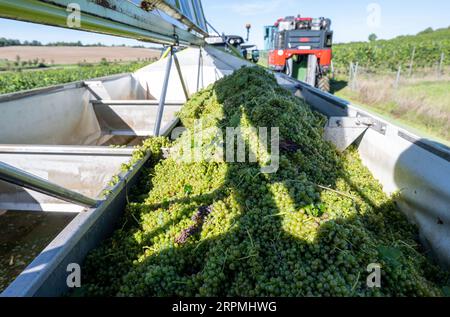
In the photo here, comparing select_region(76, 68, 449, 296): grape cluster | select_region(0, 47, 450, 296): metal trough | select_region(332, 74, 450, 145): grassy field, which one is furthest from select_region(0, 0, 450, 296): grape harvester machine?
select_region(332, 74, 450, 145): grassy field

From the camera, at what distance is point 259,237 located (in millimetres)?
1610

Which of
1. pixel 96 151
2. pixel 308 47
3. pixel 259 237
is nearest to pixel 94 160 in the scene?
pixel 96 151

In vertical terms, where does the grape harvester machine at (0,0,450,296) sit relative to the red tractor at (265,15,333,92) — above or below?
below

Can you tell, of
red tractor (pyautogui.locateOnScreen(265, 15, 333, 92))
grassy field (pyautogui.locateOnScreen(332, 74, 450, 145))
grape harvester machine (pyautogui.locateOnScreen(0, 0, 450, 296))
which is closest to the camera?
grape harvester machine (pyautogui.locateOnScreen(0, 0, 450, 296))

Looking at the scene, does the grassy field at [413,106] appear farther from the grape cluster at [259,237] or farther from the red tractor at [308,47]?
the grape cluster at [259,237]

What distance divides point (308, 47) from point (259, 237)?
30.0 feet

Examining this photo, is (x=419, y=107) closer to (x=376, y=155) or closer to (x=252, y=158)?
(x=376, y=155)

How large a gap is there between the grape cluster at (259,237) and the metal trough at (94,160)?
0.17 metres

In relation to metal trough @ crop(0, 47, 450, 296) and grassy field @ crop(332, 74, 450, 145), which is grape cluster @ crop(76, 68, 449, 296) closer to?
metal trough @ crop(0, 47, 450, 296)

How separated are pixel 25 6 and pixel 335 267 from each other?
65.2 inches

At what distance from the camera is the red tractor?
30.8ft

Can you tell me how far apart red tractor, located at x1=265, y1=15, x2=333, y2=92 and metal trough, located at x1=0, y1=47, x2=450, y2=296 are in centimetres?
465

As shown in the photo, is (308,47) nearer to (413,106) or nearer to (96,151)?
(413,106)

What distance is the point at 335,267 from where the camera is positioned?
142 centimetres
